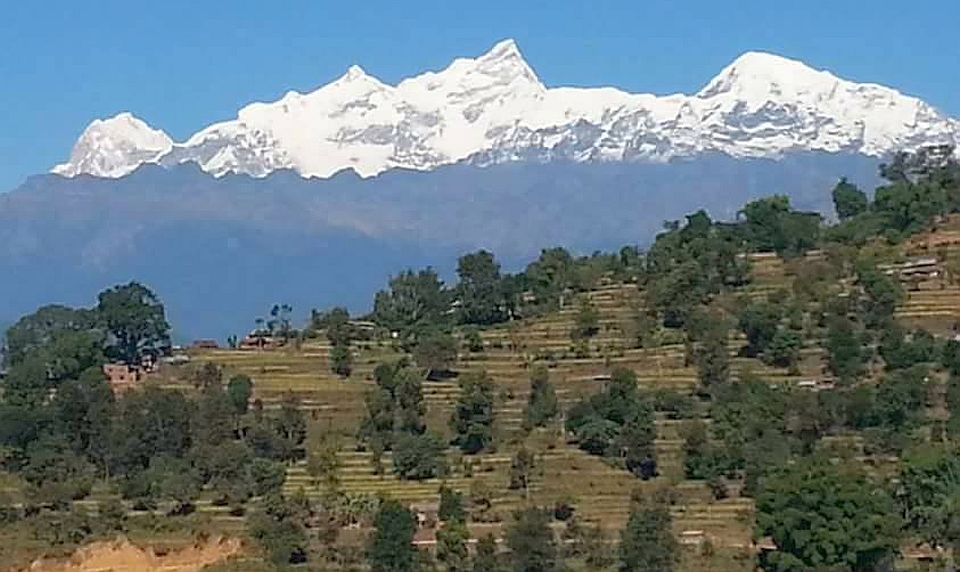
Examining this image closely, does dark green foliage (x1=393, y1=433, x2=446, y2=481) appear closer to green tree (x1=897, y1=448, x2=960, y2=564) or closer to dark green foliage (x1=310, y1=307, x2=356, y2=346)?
dark green foliage (x1=310, y1=307, x2=356, y2=346)

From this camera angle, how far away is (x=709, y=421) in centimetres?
4244

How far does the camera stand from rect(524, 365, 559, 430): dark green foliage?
143 ft

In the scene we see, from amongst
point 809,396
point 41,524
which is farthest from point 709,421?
point 41,524

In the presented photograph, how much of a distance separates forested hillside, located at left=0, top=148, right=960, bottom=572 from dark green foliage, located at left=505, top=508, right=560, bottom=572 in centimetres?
6

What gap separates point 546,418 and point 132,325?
13697 mm

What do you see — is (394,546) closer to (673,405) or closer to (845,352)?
(673,405)

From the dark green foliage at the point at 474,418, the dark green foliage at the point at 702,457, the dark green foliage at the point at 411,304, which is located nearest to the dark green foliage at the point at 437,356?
the dark green foliage at the point at 474,418

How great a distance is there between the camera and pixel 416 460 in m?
41.1

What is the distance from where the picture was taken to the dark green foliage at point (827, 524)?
30625mm

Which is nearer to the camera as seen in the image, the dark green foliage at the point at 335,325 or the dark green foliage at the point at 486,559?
the dark green foliage at the point at 486,559

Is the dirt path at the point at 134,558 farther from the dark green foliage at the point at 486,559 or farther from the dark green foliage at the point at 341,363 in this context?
the dark green foliage at the point at 341,363

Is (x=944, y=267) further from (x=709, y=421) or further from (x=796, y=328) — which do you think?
(x=709, y=421)

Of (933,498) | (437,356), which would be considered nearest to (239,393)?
(437,356)

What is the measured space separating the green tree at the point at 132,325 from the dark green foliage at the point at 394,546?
61.5ft
